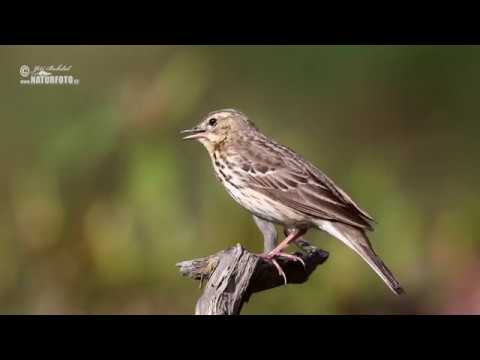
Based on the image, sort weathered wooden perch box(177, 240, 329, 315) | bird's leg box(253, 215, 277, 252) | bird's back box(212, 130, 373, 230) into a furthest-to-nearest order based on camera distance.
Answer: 1. bird's back box(212, 130, 373, 230)
2. bird's leg box(253, 215, 277, 252)
3. weathered wooden perch box(177, 240, 329, 315)

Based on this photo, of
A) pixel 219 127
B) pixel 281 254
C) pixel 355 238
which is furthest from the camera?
pixel 219 127

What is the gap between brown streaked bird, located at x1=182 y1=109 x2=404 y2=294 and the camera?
936cm

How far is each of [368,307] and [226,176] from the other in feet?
8.74

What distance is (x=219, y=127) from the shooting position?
10.1 m

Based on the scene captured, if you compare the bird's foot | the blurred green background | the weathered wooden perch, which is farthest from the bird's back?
the blurred green background

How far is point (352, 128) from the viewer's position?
12961 millimetres

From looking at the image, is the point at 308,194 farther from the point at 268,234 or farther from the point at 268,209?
the point at 268,234

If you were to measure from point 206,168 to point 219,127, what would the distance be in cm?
219

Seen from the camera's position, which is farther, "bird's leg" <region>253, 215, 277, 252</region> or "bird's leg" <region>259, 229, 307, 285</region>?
"bird's leg" <region>253, 215, 277, 252</region>

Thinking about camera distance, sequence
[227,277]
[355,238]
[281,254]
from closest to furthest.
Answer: [227,277] < [281,254] < [355,238]

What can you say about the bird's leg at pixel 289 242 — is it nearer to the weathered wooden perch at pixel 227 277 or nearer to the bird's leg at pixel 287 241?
the bird's leg at pixel 287 241

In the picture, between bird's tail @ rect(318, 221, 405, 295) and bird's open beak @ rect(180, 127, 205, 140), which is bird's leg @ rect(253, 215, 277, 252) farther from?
bird's open beak @ rect(180, 127, 205, 140)

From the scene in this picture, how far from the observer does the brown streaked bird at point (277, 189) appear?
30.7ft
